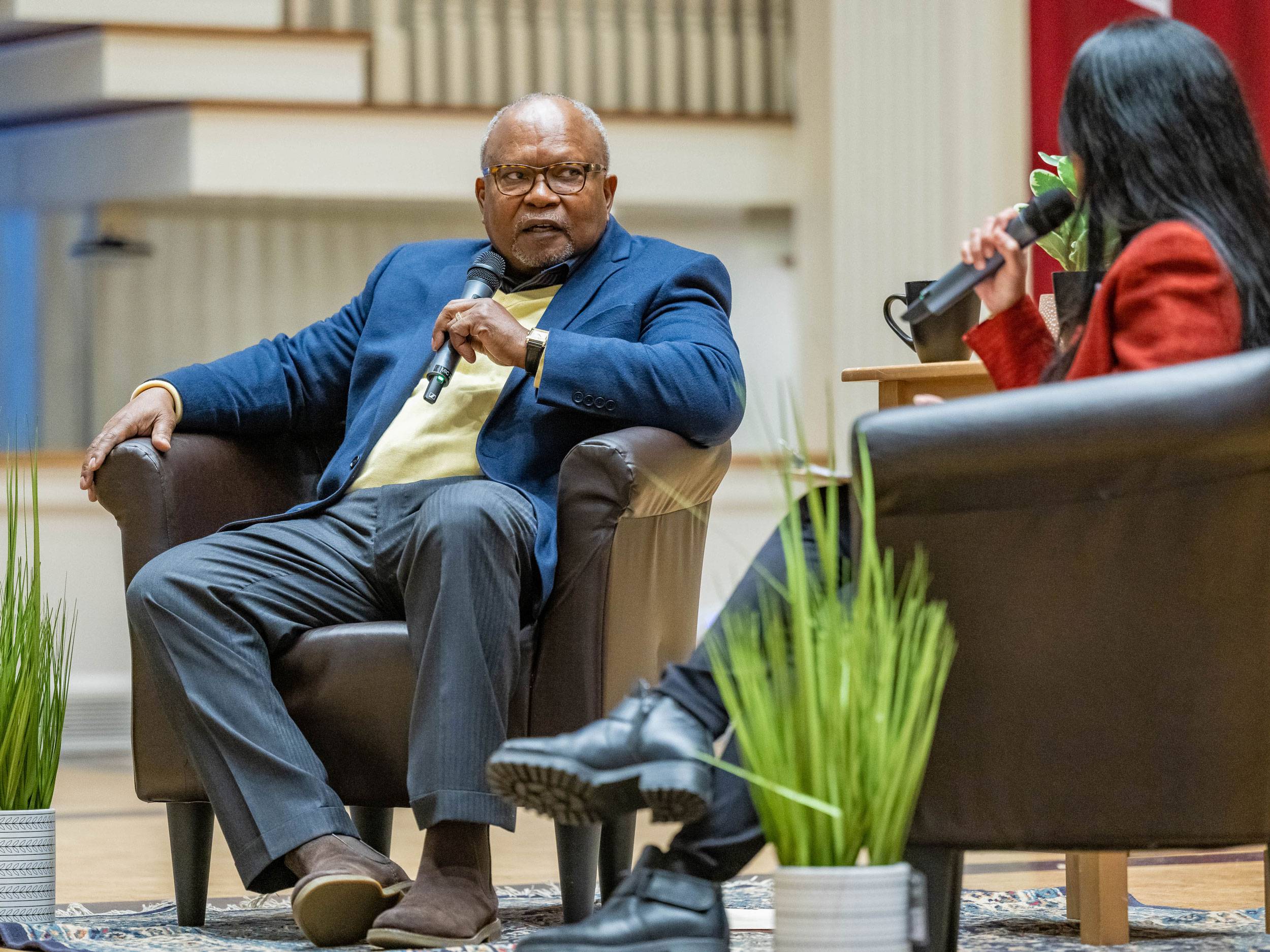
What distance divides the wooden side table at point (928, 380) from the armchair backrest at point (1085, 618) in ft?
1.78

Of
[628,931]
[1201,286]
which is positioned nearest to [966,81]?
[1201,286]

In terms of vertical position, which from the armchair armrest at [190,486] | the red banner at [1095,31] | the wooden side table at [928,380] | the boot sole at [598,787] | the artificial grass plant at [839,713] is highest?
the red banner at [1095,31]

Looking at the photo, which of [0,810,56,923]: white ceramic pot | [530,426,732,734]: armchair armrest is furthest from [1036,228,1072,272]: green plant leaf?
[0,810,56,923]: white ceramic pot

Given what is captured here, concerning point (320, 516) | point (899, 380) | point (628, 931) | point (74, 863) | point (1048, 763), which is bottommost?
point (74, 863)

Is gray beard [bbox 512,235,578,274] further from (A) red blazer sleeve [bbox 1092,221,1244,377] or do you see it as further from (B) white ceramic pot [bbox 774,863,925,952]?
(B) white ceramic pot [bbox 774,863,925,952]

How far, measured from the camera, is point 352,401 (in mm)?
2566

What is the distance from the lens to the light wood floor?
2584mm

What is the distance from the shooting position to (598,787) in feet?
5.23

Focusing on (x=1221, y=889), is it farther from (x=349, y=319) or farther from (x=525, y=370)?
(x=349, y=319)

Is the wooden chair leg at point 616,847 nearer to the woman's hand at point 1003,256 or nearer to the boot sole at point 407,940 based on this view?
the boot sole at point 407,940

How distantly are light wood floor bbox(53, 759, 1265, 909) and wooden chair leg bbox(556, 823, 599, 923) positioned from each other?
1.61 ft

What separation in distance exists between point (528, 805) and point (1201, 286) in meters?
0.78

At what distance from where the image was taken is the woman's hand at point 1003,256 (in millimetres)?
Result: 1785

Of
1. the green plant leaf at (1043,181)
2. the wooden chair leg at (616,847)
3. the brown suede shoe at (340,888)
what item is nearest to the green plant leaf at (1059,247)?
the green plant leaf at (1043,181)
